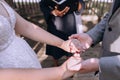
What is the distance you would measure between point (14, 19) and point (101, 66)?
0.77 metres

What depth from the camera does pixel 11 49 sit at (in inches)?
82.4

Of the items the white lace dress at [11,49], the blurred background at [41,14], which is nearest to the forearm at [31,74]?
the white lace dress at [11,49]

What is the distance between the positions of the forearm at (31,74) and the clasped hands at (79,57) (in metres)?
0.09

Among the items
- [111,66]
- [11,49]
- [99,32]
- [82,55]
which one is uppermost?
[82,55]

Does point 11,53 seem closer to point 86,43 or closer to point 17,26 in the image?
point 17,26

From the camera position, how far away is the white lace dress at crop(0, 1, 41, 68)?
2.04 m

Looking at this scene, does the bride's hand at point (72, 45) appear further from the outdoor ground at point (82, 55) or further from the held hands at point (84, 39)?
the outdoor ground at point (82, 55)

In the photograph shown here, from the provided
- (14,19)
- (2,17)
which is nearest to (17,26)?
(14,19)

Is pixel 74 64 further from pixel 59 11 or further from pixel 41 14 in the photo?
pixel 41 14

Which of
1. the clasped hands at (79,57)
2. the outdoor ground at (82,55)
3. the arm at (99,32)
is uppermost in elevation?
the outdoor ground at (82,55)

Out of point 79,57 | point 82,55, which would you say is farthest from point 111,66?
point 82,55

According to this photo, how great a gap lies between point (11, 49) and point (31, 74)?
0.33 metres

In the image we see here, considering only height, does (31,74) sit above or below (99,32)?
below

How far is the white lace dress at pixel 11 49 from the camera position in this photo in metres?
2.04
